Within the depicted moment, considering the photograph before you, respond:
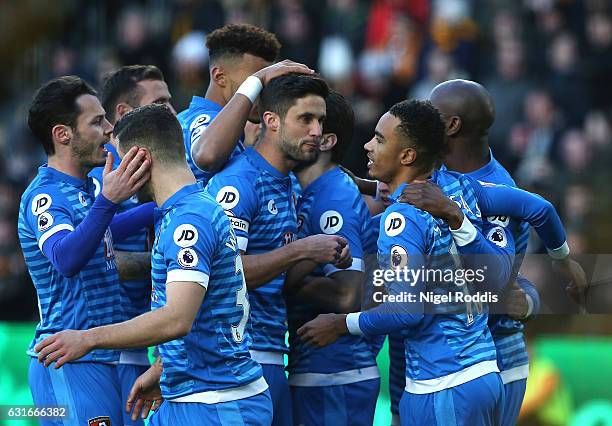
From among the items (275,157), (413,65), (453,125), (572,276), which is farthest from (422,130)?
(413,65)

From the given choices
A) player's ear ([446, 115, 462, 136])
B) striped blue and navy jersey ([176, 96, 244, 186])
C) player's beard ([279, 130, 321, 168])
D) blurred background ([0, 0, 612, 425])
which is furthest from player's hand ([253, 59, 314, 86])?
blurred background ([0, 0, 612, 425])

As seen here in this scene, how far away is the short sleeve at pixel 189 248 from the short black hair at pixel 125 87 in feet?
7.99

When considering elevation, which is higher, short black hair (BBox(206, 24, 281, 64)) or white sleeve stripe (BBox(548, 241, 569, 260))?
short black hair (BBox(206, 24, 281, 64))


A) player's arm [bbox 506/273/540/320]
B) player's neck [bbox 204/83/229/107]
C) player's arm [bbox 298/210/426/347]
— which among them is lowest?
player's arm [bbox 506/273/540/320]

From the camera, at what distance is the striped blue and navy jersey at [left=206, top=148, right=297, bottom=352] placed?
5.28 meters

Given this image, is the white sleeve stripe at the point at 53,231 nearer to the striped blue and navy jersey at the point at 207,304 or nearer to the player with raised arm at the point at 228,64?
the striped blue and navy jersey at the point at 207,304

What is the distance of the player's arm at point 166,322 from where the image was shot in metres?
4.13

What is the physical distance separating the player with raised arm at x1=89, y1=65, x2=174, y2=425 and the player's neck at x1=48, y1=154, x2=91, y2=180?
372 mm

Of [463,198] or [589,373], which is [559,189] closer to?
[589,373]

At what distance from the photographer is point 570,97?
12156 millimetres

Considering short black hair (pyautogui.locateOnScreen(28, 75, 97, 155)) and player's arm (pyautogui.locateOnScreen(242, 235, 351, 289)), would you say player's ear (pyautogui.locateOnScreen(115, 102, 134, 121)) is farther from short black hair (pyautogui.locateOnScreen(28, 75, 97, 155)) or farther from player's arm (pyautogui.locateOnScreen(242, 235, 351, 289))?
player's arm (pyautogui.locateOnScreen(242, 235, 351, 289))

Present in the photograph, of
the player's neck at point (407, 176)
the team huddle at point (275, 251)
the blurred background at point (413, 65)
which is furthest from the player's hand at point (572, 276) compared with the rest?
the blurred background at point (413, 65)

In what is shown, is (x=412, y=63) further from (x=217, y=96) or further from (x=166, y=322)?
(x=166, y=322)

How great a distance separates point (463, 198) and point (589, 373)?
3.45 m
